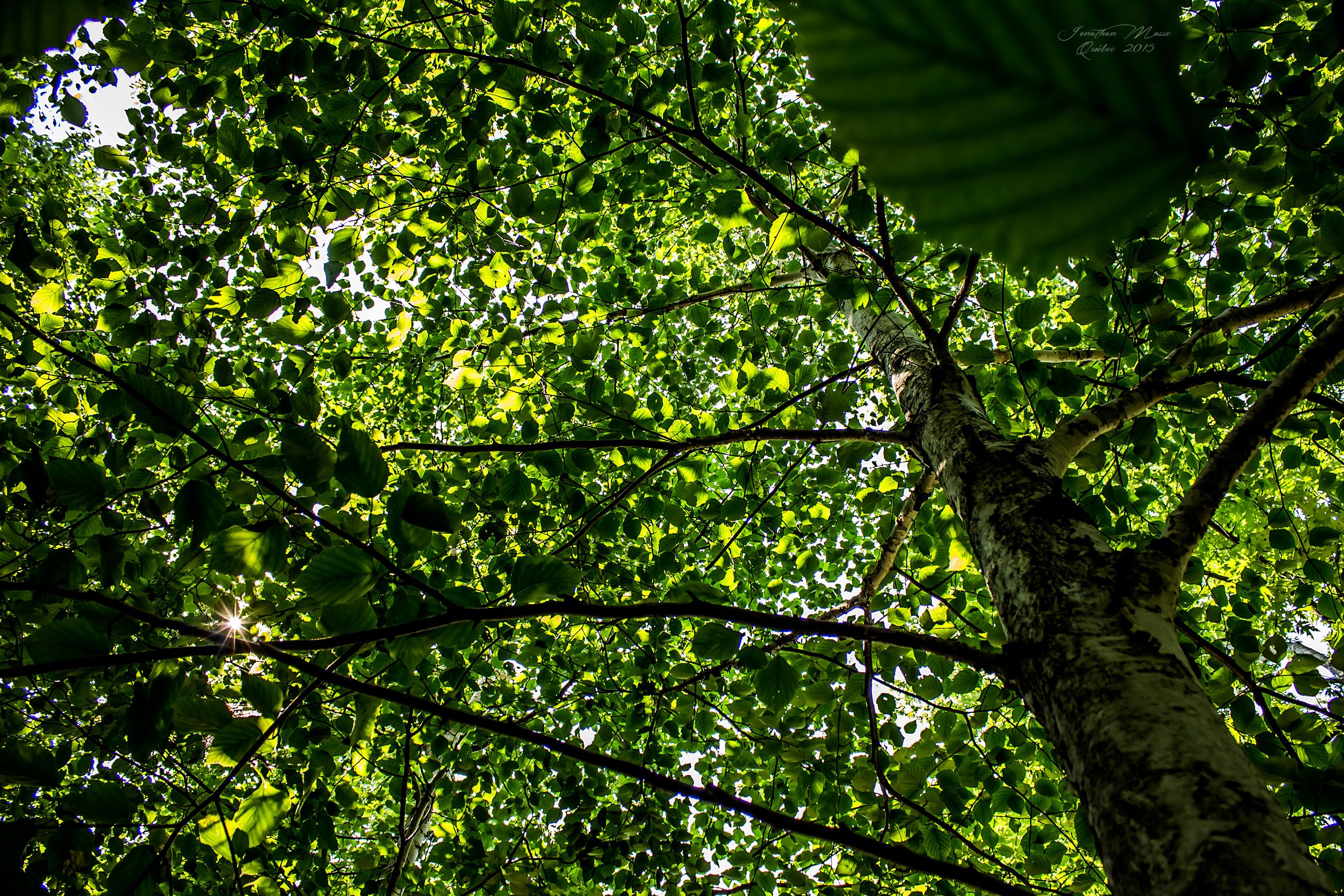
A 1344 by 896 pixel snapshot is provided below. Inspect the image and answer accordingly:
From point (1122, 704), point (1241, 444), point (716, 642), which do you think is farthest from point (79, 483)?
point (1241, 444)

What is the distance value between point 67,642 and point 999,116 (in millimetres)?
1242

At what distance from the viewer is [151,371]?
2.36 m

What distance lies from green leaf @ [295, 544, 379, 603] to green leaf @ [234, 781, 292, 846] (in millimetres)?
659

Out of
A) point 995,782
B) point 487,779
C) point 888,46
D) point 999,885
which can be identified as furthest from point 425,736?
point 888,46

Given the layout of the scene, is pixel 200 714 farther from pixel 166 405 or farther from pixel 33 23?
pixel 33 23

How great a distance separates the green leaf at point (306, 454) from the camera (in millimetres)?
1029

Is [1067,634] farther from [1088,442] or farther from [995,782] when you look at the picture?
[995,782]

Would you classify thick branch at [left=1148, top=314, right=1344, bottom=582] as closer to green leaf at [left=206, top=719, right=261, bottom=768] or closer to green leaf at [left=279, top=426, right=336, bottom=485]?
green leaf at [left=279, top=426, right=336, bottom=485]

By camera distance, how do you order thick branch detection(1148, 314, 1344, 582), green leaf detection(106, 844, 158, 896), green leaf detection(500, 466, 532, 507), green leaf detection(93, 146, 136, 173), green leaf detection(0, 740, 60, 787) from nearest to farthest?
1. green leaf detection(0, 740, 60, 787)
2. green leaf detection(106, 844, 158, 896)
3. thick branch detection(1148, 314, 1344, 582)
4. green leaf detection(500, 466, 532, 507)
5. green leaf detection(93, 146, 136, 173)

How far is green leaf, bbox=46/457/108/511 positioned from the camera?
108cm

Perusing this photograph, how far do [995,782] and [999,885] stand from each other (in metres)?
1.87

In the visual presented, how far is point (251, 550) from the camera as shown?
1146 mm

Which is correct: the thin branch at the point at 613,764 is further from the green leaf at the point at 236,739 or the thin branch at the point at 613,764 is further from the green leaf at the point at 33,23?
the green leaf at the point at 33,23

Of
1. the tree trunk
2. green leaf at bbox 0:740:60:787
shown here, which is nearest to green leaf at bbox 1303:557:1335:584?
the tree trunk
